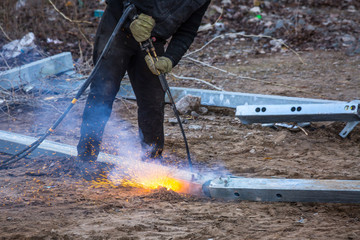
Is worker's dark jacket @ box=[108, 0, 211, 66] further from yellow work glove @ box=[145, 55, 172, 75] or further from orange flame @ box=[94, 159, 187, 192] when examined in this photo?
orange flame @ box=[94, 159, 187, 192]

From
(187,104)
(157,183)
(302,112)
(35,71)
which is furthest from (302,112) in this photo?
(35,71)

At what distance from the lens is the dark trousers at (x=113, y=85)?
3537 mm

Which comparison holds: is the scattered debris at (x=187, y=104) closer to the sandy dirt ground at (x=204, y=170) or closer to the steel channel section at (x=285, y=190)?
the sandy dirt ground at (x=204, y=170)

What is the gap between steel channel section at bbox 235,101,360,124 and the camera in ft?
13.7

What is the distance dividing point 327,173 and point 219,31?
236 inches

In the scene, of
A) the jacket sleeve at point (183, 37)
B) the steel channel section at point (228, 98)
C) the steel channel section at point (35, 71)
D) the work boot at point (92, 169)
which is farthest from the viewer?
the steel channel section at point (35, 71)

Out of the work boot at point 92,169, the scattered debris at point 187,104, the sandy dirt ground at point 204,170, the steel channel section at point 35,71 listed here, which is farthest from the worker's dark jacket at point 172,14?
the steel channel section at point 35,71

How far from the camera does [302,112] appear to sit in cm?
428

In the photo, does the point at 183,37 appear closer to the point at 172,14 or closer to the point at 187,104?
the point at 172,14

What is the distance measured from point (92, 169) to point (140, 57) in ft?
3.54

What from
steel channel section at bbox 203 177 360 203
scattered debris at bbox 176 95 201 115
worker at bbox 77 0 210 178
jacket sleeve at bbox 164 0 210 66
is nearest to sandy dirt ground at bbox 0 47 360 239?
steel channel section at bbox 203 177 360 203

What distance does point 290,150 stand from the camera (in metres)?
4.48

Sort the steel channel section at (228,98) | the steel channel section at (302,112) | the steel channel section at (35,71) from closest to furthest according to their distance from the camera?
the steel channel section at (302,112)
the steel channel section at (228,98)
the steel channel section at (35,71)

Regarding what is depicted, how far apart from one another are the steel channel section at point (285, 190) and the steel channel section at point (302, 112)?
1.20m
